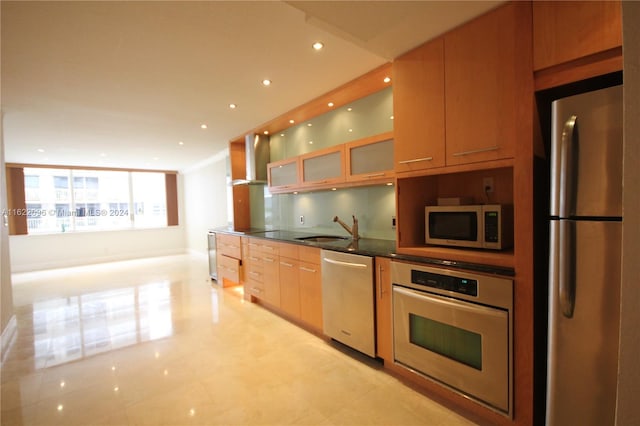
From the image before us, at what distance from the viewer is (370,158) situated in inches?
102

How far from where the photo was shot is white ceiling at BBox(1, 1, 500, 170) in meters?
A: 1.62

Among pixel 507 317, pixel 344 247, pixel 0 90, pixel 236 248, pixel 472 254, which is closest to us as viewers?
pixel 507 317

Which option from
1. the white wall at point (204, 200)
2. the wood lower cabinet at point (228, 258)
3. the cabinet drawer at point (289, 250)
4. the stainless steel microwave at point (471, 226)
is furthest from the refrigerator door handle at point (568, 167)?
the white wall at point (204, 200)

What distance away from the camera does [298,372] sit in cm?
220

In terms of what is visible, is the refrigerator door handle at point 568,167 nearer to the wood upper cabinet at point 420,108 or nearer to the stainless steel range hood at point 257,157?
the wood upper cabinet at point 420,108

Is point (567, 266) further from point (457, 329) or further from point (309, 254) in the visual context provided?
point (309, 254)

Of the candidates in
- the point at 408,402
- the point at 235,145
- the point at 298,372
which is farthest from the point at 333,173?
the point at 235,145

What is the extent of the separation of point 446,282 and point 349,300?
0.88 m

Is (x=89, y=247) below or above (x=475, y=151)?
below

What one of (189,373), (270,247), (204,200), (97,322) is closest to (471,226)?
(270,247)

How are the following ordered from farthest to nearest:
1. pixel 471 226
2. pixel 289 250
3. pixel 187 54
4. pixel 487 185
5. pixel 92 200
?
pixel 92 200 → pixel 289 250 → pixel 187 54 → pixel 487 185 → pixel 471 226

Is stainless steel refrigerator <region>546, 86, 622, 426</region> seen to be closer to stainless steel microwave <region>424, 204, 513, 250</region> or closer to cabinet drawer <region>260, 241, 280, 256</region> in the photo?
stainless steel microwave <region>424, 204, 513, 250</region>

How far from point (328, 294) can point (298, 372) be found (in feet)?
2.20

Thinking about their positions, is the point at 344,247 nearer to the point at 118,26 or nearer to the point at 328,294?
the point at 328,294
